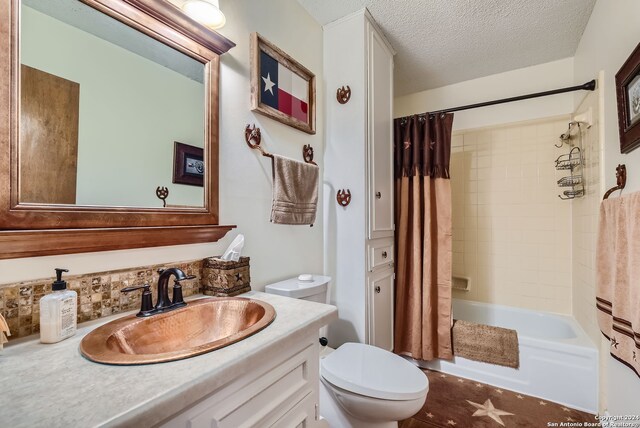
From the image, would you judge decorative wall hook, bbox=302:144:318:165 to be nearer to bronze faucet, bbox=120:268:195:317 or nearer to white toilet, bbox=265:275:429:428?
white toilet, bbox=265:275:429:428

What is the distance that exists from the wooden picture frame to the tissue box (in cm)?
165

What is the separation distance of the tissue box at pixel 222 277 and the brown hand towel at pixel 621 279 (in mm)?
1439

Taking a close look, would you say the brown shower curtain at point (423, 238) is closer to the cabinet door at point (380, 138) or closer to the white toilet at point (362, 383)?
the cabinet door at point (380, 138)

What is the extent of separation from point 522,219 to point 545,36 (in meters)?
1.37

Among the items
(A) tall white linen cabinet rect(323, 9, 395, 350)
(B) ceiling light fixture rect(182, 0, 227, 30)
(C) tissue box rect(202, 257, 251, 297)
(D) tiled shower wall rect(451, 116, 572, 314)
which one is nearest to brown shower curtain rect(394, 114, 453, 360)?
(A) tall white linen cabinet rect(323, 9, 395, 350)

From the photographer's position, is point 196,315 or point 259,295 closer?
point 196,315

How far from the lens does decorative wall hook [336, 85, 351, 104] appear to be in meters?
1.85

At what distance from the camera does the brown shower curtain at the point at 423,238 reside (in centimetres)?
209

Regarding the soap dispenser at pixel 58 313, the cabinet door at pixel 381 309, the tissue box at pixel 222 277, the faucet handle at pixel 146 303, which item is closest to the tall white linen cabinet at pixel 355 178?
the cabinet door at pixel 381 309

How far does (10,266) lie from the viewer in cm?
72

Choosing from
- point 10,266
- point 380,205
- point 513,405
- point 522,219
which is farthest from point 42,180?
point 522,219

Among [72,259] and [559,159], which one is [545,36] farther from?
[72,259]

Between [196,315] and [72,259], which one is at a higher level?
[72,259]

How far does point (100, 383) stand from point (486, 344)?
2.18m
